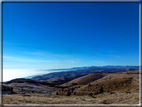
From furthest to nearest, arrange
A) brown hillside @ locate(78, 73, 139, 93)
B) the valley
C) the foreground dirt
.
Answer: brown hillside @ locate(78, 73, 139, 93) < the valley < the foreground dirt

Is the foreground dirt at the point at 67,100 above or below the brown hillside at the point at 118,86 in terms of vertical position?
above

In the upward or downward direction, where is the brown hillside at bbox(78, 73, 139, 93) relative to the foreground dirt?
downward

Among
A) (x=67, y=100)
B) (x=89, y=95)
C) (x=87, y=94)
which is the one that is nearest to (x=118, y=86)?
(x=87, y=94)

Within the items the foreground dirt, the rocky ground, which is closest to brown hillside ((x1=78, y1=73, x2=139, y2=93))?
the rocky ground

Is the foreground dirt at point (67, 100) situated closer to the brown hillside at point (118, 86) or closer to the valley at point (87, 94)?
the valley at point (87, 94)

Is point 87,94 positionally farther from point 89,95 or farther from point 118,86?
point 118,86

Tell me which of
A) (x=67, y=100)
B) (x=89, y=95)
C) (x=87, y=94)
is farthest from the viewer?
(x=87, y=94)

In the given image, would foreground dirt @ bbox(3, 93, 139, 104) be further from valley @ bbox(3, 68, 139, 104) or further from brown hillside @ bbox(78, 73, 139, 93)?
brown hillside @ bbox(78, 73, 139, 93)

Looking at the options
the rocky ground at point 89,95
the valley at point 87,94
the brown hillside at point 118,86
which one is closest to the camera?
the rocky ground at point 89,95

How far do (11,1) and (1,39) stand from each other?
3.32 meters

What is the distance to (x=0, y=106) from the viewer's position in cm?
990

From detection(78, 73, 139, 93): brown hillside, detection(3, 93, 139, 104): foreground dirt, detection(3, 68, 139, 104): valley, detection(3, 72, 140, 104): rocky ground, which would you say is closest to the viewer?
detection(3, 93, 139, 104): foreground dirt

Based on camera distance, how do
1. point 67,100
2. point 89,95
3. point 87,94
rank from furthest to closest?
1. point 87,94
2. point 89,95
3. point 67,100

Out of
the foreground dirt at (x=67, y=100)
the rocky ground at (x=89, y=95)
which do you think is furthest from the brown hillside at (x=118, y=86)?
the foreground dirt at (x=67, y=100)
